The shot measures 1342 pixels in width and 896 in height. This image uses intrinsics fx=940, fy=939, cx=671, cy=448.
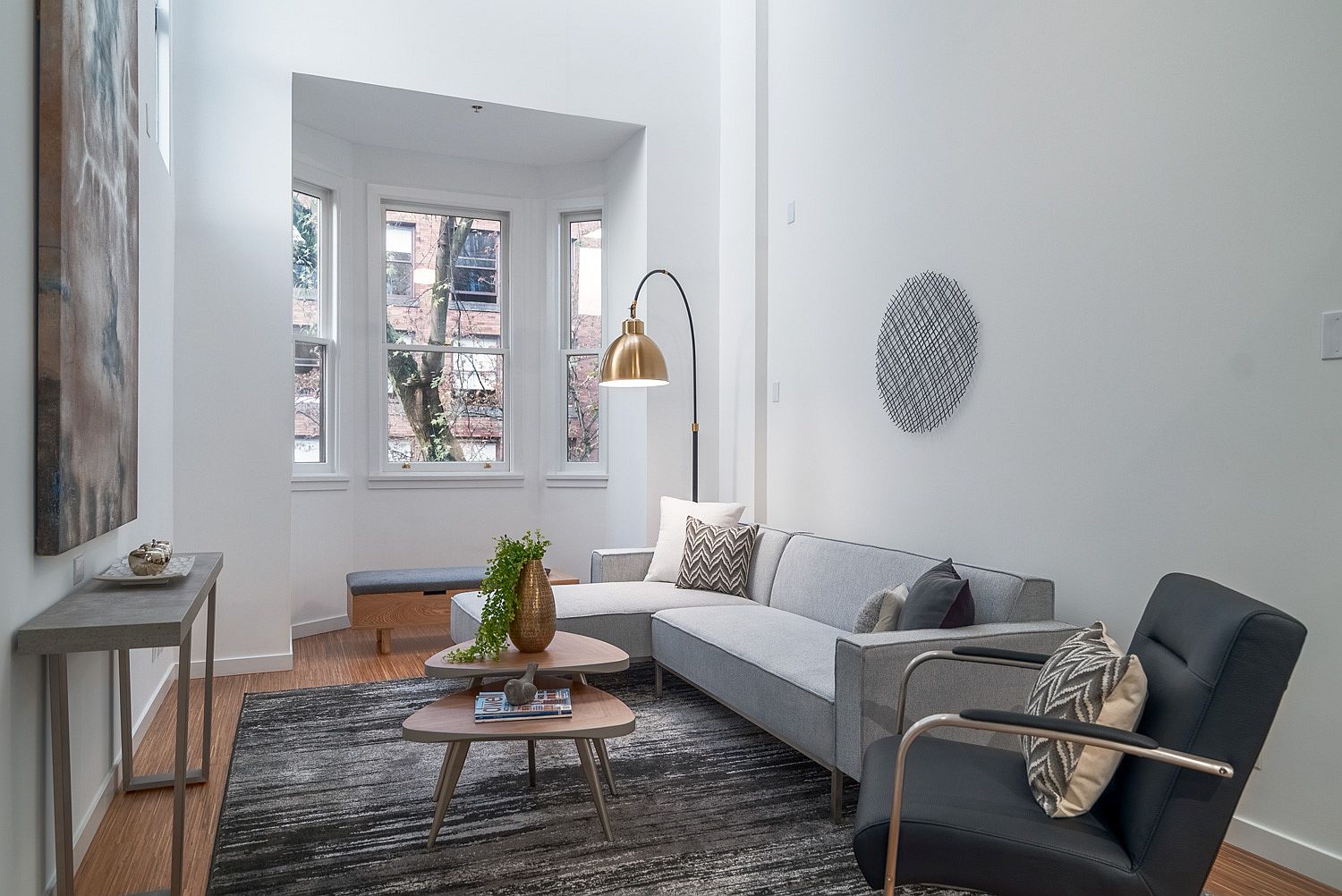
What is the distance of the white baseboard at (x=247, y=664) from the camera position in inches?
179

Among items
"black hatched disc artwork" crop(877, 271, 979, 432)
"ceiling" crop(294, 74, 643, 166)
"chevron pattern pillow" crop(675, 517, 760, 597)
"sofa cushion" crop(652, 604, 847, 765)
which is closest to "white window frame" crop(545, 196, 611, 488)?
"ceiling" crop(294, 74, 643, 166)

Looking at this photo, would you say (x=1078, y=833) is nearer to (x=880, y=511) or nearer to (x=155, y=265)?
(x=880, y=511)

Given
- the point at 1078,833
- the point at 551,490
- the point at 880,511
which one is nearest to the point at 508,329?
the point at 551,490

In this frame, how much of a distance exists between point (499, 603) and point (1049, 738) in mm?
1821

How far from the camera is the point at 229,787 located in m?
3.04

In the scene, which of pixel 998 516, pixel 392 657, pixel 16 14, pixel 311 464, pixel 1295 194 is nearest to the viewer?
pixel 16 14

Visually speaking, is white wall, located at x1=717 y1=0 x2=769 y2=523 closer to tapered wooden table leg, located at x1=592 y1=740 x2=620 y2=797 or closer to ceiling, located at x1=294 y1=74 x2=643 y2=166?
ceiling, located at x1=294 y1=74 x2=643 y2=166

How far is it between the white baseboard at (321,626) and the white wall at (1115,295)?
10.2ft

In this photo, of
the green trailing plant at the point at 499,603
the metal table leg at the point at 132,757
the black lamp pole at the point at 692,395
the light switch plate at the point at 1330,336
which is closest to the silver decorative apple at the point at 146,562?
the metal table leg at the point at 132,757

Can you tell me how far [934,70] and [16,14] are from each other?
3.25 m

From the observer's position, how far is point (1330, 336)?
2.42 metres

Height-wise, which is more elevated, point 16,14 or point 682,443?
point 16,14

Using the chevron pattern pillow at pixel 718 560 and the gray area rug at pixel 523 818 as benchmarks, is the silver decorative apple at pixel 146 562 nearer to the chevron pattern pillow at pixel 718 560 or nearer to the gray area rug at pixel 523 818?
the gray area rug at pixel 523 818

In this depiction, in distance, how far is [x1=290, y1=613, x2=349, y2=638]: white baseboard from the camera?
5496 mm
